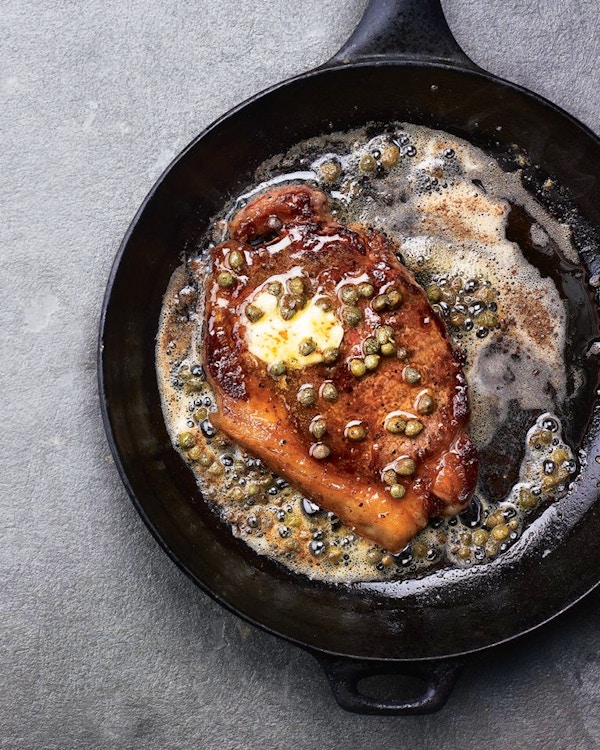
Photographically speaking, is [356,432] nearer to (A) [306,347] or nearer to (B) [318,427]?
(B) [318,427]

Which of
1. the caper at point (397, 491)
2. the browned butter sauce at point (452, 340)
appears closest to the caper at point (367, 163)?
the browned butter sauce at point (452, 340)

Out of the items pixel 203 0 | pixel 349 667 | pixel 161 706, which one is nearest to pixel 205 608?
pixel 161 706

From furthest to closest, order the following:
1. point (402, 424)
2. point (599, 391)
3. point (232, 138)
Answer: point (599, 391) → point (232, 138) → point (402, 424)

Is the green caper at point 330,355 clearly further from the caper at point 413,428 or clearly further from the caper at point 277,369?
the caper at point 413,428

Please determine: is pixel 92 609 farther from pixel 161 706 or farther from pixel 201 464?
pixel 201 464

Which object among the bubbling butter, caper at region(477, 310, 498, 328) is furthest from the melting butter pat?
caper at region(477, 310, 498, 328)

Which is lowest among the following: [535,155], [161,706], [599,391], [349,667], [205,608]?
[161,706]
